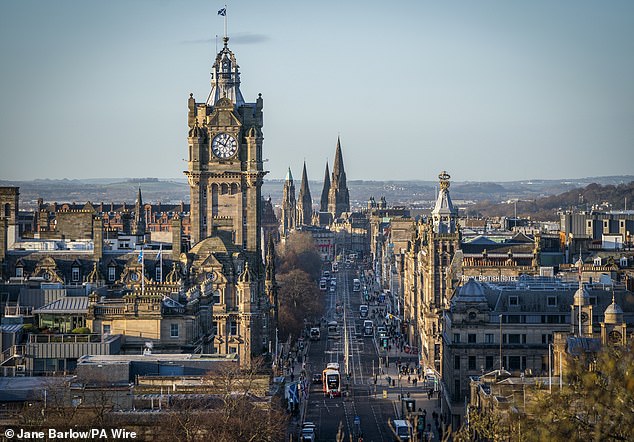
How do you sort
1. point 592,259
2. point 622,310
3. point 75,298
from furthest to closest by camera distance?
point 592,259 < point 622,310 < point 75,298

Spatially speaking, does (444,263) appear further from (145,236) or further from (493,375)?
(493,375)

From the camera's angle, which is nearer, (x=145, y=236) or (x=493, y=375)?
(x=493, y=375)

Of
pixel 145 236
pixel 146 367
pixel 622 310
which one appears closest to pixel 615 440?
pixel 146 367

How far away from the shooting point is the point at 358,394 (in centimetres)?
12456

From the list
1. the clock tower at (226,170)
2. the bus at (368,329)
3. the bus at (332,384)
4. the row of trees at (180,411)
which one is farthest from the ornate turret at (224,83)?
the row of trees at (180,411)

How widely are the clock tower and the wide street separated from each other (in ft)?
48.0

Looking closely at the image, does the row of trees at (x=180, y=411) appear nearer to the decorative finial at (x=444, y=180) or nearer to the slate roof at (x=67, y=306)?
the slate roof at (x=67, y=306)

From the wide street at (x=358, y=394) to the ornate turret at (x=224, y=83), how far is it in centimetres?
2474

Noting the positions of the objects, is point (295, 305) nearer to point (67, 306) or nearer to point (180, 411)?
point (67, 306)

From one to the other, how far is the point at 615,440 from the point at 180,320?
4697 centimetres

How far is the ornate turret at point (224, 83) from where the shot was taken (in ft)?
450

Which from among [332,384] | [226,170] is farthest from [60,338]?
[226,170]

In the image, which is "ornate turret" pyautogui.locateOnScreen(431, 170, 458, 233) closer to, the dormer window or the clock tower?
the clock tower

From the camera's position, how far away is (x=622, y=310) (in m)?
109
